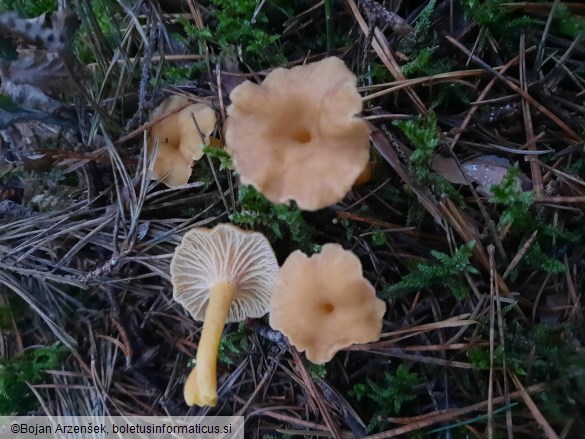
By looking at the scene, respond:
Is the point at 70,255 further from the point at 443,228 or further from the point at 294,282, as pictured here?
the point at 443,228

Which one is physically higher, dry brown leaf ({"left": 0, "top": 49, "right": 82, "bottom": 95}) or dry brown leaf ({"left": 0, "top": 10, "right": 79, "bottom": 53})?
dry brown leaf ({"left": 0, "top": 10, "right": 79, "bottom": 53})

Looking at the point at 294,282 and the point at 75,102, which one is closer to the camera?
the point at 294,282

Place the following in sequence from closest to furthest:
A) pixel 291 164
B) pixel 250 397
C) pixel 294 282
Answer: pixel 291 164, pixel 294 282, pixel 250 397

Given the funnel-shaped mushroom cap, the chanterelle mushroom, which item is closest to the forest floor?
the chanterelle mushroom

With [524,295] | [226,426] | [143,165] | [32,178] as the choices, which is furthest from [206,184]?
[524,295]

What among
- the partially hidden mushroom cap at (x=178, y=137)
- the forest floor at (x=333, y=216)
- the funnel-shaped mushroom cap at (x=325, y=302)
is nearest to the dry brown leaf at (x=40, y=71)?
the forest floor at (x=333, y=216)

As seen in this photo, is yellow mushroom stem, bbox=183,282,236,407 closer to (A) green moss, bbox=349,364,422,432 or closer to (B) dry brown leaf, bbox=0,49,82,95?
(A) green moss, bbox=349,364,422,432
